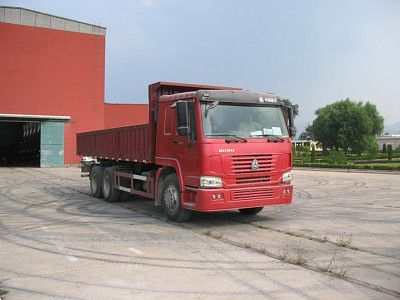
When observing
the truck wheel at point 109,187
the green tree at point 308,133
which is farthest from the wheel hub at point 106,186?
the green tree at point 308,133

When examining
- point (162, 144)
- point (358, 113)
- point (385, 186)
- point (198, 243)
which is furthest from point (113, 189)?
point (358, 113)

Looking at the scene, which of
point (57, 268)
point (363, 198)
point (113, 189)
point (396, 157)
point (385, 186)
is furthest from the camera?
point (396, 157)

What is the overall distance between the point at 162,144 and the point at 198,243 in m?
2.95

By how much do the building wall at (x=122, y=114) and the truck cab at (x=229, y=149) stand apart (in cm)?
2946

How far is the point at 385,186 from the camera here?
17.7 metres

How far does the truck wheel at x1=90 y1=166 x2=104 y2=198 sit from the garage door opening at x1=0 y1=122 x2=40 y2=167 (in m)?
24.7

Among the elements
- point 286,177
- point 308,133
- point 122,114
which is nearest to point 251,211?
point 286,177

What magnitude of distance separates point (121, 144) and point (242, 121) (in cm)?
466

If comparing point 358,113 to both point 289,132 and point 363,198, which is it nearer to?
point 363,198

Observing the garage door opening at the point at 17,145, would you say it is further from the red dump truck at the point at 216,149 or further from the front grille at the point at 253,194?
the front grille at the point at 253,194

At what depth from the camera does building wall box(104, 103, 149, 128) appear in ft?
126

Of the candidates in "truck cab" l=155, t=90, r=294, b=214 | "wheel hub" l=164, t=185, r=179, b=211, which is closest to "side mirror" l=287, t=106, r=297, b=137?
"truck cab" l=155, t=90, r=294, b=214

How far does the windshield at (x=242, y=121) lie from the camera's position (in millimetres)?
8781

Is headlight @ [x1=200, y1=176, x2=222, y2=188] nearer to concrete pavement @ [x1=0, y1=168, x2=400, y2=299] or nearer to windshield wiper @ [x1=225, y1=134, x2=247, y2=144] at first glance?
windshield wiper @ [x1=225, y1=134, x2=247, y2=144]
